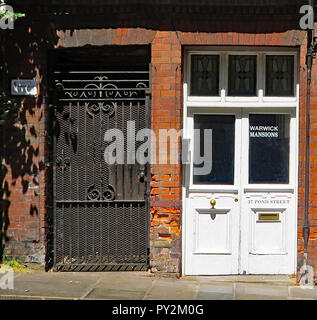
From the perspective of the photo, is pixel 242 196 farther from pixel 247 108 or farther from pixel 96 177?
pixel 96 177

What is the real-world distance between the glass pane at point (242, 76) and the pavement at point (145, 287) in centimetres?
245

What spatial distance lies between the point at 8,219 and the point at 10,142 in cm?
103

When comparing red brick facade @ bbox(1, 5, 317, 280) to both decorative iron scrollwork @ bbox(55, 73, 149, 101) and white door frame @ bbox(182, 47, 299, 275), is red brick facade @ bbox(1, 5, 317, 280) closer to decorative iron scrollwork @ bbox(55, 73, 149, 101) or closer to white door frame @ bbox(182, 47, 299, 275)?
white door frame @ bbox(182, 47, 299, 275)

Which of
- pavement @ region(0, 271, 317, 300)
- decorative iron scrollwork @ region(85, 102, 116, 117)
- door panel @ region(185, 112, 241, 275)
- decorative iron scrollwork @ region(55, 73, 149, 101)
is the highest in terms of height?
decorative iron scrollwork @ region(55, 73, 149, 101)

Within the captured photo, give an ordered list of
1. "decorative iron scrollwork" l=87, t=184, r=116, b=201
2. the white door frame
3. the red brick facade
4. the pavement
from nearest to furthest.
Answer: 1. the pavement
2. the red brick facade
3. the white door frame
4. "decorative iron scrollwork" l=87, t=184, r=116, b=201

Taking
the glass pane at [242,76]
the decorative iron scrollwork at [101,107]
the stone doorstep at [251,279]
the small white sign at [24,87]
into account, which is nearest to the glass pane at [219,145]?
the glass pane at [242,76]

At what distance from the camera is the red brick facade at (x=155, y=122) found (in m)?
7.84

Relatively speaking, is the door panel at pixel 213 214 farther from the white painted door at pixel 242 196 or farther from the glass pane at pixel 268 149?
the glass pane at pixel 268 149

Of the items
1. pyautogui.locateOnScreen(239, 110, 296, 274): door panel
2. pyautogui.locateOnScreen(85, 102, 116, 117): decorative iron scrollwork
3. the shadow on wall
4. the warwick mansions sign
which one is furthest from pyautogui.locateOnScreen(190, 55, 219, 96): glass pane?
the shadow on wall

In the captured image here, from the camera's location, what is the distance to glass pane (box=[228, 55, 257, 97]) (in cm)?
812

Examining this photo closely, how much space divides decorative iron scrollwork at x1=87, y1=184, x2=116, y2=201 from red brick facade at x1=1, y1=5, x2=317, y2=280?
1.88 ft

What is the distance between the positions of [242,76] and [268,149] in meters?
1.03

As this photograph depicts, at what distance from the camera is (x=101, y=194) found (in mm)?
8273

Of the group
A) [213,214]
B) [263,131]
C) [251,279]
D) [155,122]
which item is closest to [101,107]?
[155,122]
